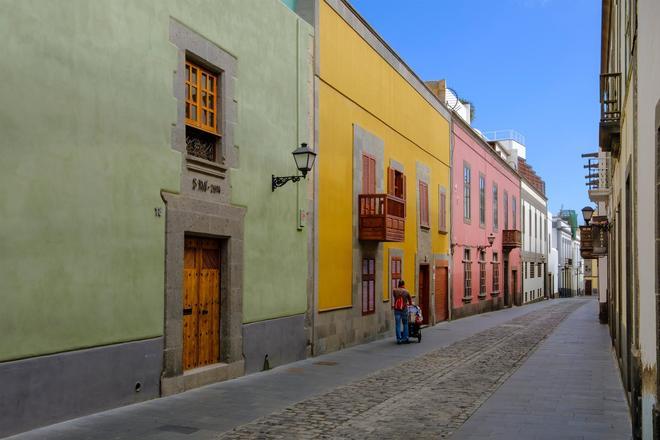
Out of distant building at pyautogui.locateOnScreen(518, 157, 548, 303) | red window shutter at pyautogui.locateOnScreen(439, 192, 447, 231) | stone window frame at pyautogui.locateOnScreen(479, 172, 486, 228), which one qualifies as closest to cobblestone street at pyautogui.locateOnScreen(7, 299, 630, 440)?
red window shutter at pyautogui.locateOnScreen(439, 192, 447, 231)

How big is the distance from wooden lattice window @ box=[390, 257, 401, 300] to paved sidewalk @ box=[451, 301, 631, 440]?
5066mm

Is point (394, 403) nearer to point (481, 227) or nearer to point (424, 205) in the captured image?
point (424, 205)

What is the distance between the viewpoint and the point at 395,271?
19.5m

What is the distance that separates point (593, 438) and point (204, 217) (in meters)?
6.01

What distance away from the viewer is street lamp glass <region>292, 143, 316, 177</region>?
1225cm

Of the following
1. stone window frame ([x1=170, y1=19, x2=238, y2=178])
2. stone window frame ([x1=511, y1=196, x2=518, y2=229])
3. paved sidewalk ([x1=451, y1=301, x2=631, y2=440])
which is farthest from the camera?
stone window frame ([x1=511, y1=196, x2=518, y2=229])

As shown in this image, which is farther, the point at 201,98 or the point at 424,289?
the point at 424,289

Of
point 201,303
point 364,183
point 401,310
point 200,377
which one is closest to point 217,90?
point 201,303

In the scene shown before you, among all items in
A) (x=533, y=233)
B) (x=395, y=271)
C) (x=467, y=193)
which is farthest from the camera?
(x=533, y=233)

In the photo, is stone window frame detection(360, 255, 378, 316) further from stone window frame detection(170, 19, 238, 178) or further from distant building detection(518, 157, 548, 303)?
distant building detection(518, 157, 548, 303)

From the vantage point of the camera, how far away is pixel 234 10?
1123 cm

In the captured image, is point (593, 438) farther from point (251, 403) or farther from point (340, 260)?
point (340, 260)

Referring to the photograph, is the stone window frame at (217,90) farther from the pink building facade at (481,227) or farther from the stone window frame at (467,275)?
the stone window frame at (467,275)

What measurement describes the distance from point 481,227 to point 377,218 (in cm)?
1609
